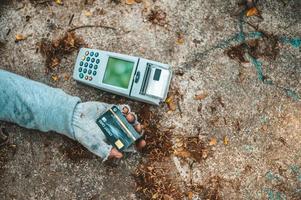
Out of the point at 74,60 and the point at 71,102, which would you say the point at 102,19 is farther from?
the point at 71,102

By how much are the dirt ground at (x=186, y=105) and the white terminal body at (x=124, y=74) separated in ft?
0.36

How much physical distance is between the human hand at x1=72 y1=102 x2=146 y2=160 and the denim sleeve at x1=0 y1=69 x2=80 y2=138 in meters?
0.04

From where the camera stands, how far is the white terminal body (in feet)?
7.42

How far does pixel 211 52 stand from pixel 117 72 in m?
0.55

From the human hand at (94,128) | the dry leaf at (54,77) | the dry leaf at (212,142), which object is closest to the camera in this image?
the human hand at (94,128)

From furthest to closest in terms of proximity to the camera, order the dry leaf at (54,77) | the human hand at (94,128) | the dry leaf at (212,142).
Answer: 1. the dry leaf at (54,77)
2. the dry leaf at (212,142)
3. the human hand at (94,128)

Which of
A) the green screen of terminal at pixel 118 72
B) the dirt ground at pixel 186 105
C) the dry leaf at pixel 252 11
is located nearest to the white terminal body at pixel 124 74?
the green screen of terminal at pixel 118 72

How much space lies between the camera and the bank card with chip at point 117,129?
2.24m

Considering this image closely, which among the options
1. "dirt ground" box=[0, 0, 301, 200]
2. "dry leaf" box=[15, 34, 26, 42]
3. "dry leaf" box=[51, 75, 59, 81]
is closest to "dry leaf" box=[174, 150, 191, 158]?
"dirt ground" box=[0, 0, 301, 200]

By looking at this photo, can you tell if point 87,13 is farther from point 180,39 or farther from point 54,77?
point 180,39

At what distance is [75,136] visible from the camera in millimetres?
2275

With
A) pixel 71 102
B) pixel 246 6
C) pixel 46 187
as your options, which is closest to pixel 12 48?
pixel 71 102

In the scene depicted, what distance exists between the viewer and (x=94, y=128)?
2.27 meters

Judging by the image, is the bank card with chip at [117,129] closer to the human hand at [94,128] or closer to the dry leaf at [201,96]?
the human hand at [94,128]
